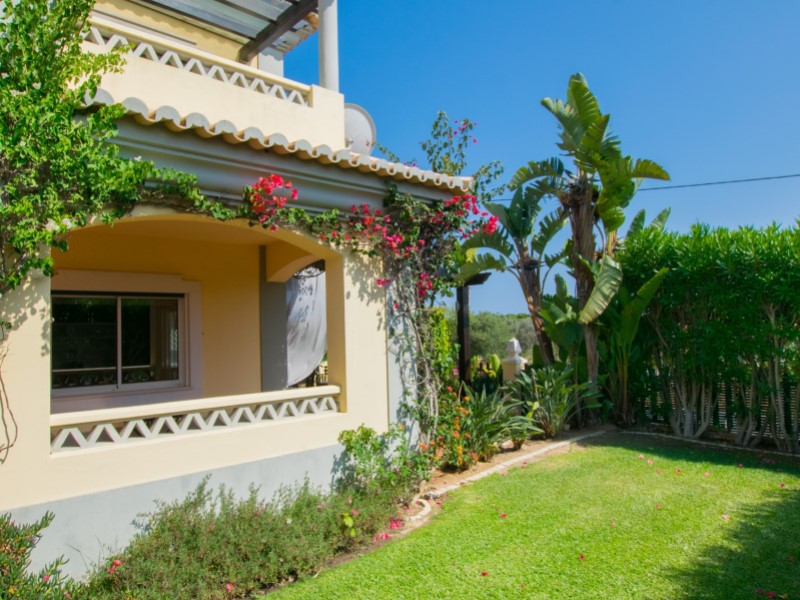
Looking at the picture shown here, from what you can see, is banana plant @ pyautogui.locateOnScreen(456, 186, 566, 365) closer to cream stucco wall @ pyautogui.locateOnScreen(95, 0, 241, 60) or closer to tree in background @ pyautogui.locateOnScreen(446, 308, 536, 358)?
cream stucco wall @ pyautogui.locateOnScreen(95, 0, 241, 60)

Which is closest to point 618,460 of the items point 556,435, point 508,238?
point 556,435

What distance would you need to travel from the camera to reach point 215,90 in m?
7.84

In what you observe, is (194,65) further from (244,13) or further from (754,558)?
(754,558)

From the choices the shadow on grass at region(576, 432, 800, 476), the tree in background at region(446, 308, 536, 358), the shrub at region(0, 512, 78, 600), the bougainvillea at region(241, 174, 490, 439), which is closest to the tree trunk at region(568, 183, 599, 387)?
the shadow on grass at region(576, 432, 800, 476)

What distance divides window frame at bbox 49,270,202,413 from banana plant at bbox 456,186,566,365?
18.7 feet

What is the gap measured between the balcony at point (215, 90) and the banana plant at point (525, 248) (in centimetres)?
447

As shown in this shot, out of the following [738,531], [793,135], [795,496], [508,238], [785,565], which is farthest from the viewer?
[793,135]

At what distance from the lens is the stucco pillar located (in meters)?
9.17

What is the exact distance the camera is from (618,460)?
9.20 meters

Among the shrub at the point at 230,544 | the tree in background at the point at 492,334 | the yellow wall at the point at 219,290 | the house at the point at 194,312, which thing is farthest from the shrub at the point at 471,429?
the tree in background at the point at 492,334

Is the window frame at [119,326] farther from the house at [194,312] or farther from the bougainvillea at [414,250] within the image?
the bougainvillea at [414,250]

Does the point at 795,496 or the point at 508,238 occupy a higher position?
the point at 508,238

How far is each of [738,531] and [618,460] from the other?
3.11 metres

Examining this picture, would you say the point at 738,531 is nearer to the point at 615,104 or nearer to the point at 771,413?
the point at 771,413
